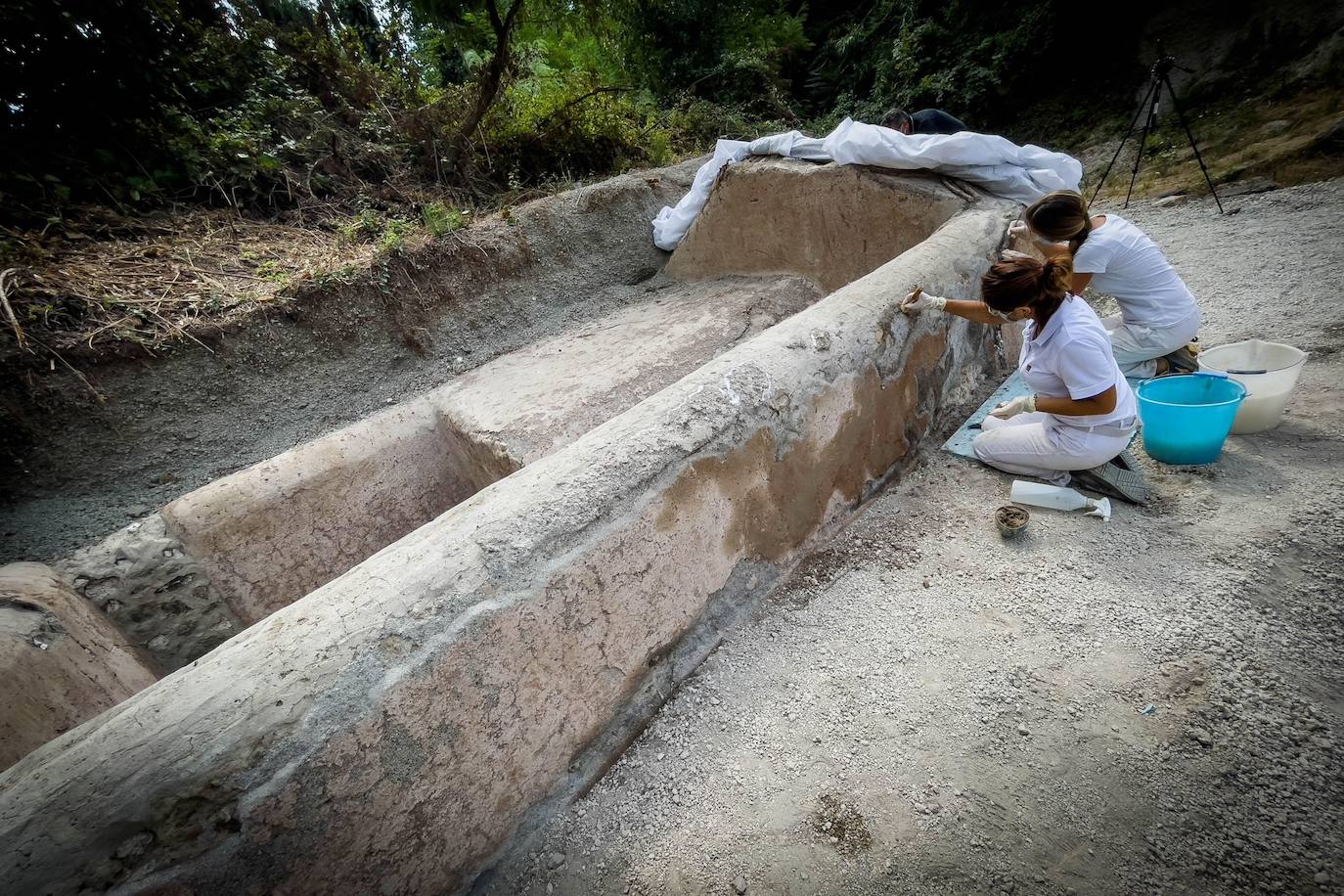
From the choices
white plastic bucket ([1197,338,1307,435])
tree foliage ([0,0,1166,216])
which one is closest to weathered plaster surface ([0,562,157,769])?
tree foliage ([0,0,1166,216])

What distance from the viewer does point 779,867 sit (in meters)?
1.17

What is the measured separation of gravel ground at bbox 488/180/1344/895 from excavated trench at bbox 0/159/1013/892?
184 mm

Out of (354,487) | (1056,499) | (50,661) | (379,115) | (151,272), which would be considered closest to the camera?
(50,661)

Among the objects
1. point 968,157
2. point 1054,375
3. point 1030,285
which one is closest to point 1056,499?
point 1054,375

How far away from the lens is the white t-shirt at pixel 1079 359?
71.2 inches

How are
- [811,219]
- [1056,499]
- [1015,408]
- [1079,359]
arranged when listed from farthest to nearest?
[811,219] < [1015,408] < [1056,499] < [1079,359]

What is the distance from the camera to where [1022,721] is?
1326 millimetres

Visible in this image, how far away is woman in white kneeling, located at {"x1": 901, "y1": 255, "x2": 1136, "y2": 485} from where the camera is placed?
5.96 feet

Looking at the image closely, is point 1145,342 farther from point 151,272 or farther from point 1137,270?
point 151,272

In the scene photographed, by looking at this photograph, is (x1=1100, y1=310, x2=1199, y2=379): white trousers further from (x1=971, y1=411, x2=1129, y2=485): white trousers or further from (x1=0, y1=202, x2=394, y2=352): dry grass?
(x1=0, y1=202, x2=394, y2=352): dry grass

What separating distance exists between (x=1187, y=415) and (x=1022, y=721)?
136 cm

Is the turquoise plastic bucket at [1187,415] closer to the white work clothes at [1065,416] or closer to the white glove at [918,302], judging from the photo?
the white work clothes at [1065,416]

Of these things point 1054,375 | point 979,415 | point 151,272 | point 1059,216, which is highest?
point 151,272

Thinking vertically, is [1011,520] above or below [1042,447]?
below
